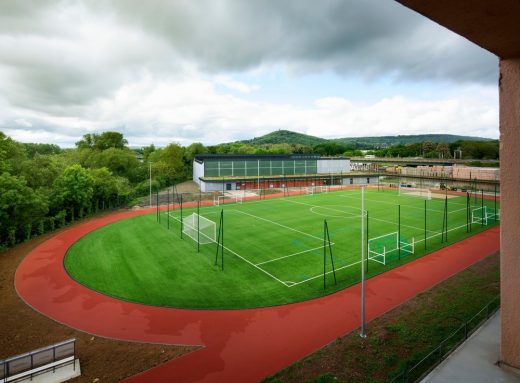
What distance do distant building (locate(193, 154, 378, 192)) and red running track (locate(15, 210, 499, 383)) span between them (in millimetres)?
40514

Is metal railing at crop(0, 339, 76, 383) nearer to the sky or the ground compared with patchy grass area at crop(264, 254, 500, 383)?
nearer to the sky

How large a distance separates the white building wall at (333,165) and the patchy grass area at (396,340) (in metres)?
58.4

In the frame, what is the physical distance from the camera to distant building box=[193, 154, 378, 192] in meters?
62.6

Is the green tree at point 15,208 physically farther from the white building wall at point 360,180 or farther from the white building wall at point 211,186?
the white building wall at point 360,180

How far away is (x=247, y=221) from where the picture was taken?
1489 inches

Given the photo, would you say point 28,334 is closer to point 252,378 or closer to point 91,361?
point 91,361

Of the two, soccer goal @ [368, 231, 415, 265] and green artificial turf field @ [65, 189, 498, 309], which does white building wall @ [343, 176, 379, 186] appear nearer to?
green artificial turf field @ [65, 189, 498, 309]

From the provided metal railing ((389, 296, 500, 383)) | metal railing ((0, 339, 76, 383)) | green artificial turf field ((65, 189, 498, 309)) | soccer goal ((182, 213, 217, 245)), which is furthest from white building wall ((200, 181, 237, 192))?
metal railing ((389, 296, 500, 383))

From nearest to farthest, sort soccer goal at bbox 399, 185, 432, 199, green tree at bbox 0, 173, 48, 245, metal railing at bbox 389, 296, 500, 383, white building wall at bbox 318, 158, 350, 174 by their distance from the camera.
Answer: metal railing at bbox 389, 296, 500, 383
green tree at bbox 0, 173, 48, 245
soccer goal at bbox 399, 185, 432, 199
white building wall at bbox 318, 158, 350, 174

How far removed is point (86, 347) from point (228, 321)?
21.3 feet

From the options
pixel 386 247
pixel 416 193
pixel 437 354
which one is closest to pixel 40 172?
pixel 386 247

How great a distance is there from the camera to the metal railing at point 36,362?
38.1 feet

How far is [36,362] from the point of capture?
Result: 481 inches

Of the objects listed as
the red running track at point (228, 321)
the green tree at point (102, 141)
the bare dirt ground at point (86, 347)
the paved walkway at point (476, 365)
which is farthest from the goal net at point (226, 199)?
the green tree at point (102, 141)
